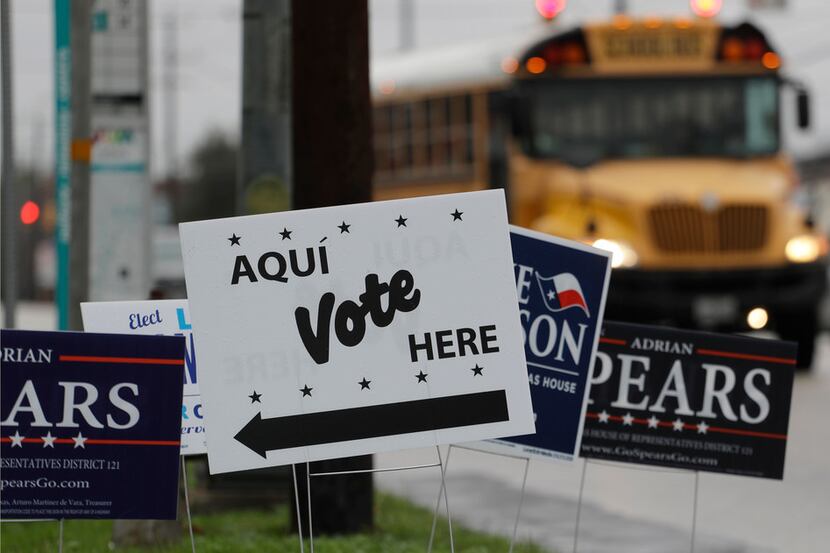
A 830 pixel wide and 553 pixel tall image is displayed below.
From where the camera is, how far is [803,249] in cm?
1736

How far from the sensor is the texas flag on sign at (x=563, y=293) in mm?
6176

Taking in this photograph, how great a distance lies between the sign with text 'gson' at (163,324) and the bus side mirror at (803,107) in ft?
40.1

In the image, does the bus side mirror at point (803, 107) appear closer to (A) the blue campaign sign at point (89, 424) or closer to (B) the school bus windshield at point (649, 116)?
(B) the school bus windshield at point (649, 116)

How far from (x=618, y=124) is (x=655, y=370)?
1124 centimetres

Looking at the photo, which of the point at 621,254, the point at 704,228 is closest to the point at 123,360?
the point at 621,254

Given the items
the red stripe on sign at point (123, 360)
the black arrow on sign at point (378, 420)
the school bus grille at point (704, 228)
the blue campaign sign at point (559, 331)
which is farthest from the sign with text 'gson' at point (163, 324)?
the school bus grille at point (704, 228)

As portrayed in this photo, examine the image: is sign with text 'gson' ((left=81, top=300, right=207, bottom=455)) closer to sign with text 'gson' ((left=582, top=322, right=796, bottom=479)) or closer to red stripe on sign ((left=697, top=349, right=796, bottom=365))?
sign with text 'gson' ((left=582, top=322, right=796, bottom=479))

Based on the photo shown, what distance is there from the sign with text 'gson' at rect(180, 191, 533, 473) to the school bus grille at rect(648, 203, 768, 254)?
11.5 m

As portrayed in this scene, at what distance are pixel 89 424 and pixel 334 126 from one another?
9.28 feet

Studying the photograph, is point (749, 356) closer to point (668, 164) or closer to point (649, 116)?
point (668, 164)

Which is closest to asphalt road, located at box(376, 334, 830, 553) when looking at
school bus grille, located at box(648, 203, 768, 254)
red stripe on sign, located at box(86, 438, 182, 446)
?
red stripe on sign, located at box(86, 438, 182, 446)

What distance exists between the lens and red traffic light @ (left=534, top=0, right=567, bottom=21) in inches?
698

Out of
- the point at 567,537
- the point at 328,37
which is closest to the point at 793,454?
the point at 567,537

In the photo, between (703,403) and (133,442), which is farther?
(703,403)
